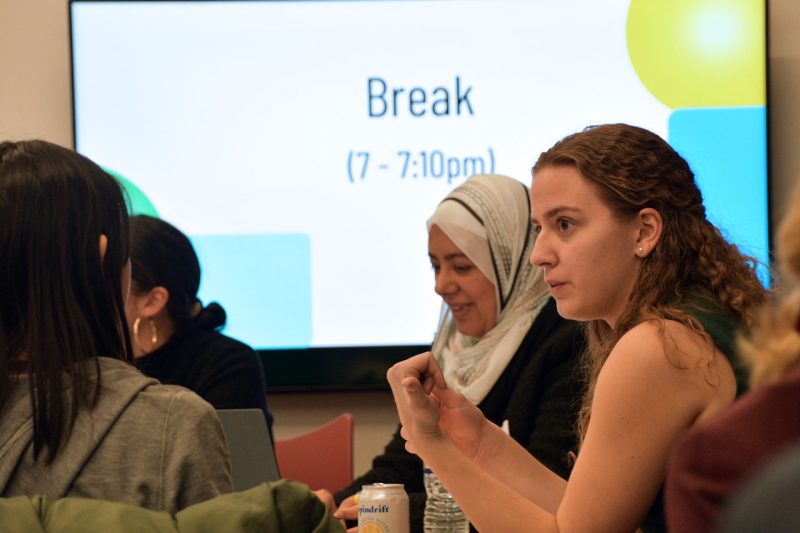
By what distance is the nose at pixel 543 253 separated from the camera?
1.81 m

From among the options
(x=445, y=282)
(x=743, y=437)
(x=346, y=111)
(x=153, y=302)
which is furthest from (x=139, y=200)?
(x=743, y=437)

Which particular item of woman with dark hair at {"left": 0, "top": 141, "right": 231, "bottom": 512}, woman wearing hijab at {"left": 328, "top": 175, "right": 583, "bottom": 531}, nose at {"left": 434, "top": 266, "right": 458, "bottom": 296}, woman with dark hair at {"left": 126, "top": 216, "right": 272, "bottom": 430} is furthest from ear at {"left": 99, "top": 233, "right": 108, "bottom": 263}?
woman with dark hair at {"left": 126, "top": 216, "right": 272, "bottom": 430}

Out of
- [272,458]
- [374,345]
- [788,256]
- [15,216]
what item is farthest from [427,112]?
[788,256]

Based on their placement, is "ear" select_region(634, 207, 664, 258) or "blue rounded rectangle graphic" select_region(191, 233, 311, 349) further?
"blue rounded rectangle graphic" select_region(191, 233, 311, 349)

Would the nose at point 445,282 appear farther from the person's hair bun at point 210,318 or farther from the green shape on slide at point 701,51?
the green shape on slide at point 701,51

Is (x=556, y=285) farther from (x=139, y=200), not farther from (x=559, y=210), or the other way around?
(x=139, y=200)

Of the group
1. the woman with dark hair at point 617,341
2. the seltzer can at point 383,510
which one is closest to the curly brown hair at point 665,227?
the woman with dark hair at point 617,341

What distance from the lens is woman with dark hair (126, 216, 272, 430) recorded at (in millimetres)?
3049

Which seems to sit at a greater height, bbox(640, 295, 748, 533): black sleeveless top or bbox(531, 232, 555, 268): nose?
bbox(531, 232, 555, 268): nose

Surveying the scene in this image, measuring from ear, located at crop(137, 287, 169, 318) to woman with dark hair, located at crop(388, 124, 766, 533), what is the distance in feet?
4.47

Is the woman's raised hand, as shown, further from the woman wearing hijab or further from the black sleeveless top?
the woman wearing hijab

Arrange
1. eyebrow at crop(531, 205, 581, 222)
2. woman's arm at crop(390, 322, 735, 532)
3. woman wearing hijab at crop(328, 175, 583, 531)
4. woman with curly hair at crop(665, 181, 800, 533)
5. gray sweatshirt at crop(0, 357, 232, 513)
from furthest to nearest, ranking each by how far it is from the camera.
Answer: woman wearing hijab at crop(328, 175, 583, 531)
eyebrow at crop(531, 205, 581, 222)
woman's arm at crop(390, 322, 735, 532)
gray sweatshirt at crop(0, 357, 232, 513)
woman with curly hair at crop(665, 181, 800, 533)

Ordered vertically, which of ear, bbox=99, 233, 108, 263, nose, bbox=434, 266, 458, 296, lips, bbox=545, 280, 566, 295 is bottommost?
nose, bbox=434, 266, 458, 296

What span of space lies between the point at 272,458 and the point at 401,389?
317 millimetres
